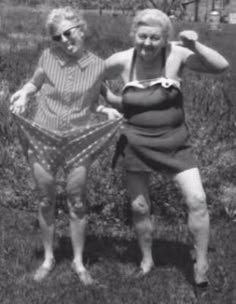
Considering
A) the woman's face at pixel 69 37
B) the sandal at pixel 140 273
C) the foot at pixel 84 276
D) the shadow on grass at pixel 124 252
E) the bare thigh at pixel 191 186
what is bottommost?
the shadow on grass at pixel 124 252

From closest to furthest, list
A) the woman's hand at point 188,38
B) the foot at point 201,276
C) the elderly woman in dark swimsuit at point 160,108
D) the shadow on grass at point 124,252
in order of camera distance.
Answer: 1. the woman's hand at point 188,38
2. the elderly woman in dark swimsuit at point 160,108
3. the foot at point 201,276
4. the shadow on grass at point 124,252

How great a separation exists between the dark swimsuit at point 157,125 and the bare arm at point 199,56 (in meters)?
0.15

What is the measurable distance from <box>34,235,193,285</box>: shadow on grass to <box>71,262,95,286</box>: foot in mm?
252

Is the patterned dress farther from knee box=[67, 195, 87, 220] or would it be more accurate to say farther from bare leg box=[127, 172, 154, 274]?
bare leg box=[127, 172, 154, 274]

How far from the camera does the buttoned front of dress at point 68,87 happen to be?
452cm

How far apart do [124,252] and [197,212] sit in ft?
3.60

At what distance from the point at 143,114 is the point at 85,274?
3.91 ft

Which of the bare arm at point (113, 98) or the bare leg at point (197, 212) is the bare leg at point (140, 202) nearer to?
the bare leg at point (197, 212)

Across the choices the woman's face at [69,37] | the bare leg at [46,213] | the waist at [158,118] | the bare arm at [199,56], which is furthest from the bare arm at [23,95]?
the bare arm at [199,56]

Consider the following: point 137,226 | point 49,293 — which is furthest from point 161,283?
point 49,293

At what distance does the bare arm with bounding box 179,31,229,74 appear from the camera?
14.0 ft

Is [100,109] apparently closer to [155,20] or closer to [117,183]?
[155,20]

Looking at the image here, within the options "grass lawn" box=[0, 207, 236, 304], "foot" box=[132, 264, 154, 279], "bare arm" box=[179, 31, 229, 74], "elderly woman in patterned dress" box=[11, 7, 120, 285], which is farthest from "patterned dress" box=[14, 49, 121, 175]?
"foot" box=[132, 264, 154, 279]

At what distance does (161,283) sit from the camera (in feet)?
16.3
